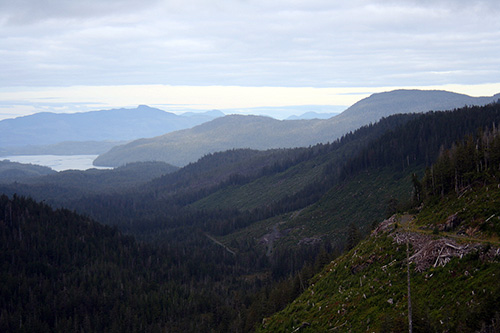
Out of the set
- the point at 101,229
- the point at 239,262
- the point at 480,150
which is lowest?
the point at 239,262

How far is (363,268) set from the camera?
186 feet

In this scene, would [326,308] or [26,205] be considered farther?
[26,205]

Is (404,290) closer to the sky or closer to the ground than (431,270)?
closer to the ground

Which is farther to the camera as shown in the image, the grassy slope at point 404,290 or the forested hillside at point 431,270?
the forested hillside at point 431,270

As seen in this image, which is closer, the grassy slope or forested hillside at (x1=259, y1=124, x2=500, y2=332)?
the grassy slope

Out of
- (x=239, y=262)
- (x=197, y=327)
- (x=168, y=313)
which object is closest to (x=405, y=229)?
(x=197, y=327)

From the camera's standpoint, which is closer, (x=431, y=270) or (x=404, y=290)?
(x=431, y=270)

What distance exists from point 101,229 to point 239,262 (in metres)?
60.5

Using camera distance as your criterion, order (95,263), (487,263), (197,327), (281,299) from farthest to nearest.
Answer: (95,263) < (197,327) < (281,299) < (487,263)

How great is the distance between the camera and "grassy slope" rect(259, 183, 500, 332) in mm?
33844

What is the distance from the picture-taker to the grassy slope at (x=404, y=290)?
1332 inches

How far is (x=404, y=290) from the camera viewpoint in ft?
140

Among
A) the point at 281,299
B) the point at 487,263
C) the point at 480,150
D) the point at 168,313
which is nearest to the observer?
the point at 487,263

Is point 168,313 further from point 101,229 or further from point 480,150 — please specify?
point 480,150
